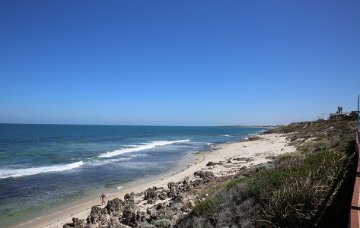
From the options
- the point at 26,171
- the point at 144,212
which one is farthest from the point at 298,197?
the point at 26,171

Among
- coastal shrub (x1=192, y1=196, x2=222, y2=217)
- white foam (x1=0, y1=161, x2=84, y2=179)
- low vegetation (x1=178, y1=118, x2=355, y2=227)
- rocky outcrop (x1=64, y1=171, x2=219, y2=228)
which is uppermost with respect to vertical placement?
low vegetation (x1=178, y1=118, x2=355, y2=227)

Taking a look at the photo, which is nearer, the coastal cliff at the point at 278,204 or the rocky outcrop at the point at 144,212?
the coastal cliff at the point at 278,204

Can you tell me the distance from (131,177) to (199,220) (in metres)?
16.2

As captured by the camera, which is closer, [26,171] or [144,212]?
[144,212]

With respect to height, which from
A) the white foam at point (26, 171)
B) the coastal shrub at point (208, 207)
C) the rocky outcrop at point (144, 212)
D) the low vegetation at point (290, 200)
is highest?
the low vegetation at point (290, 200)

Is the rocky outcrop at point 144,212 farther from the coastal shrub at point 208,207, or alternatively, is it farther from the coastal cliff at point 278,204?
the coastal shrub at point 208,207

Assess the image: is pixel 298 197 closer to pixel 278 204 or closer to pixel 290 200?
pixel 290 200

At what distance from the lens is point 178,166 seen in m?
30.8

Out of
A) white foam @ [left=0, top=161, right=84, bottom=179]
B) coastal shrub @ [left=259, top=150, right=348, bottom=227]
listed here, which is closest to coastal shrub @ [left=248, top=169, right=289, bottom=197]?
coastal shrub @ [left=259, top=150, right=348, bottom=227]

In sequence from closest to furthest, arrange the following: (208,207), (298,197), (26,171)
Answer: (298,197) < (208,207) < (26,171)

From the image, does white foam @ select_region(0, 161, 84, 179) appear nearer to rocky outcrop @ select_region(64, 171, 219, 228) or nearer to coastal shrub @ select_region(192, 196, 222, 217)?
rocky outcrop @ select_region(64, 171, 219, 228)

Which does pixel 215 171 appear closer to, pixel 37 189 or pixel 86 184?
pixel 86 184

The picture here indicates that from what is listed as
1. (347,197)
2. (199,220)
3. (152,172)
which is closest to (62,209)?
(199,220)

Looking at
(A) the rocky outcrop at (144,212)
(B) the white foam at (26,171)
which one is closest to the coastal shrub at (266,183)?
(A) the rocky outcrop at (144,212)
